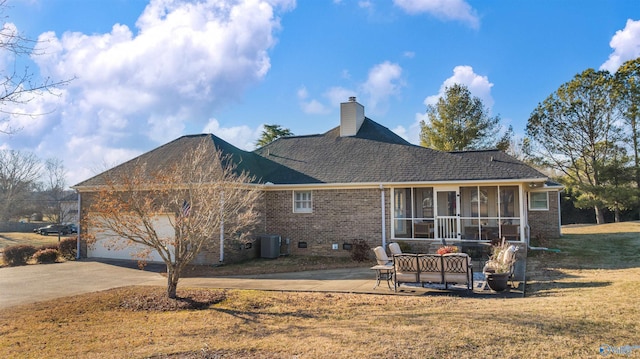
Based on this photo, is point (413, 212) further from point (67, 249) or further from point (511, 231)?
point (67, 249)

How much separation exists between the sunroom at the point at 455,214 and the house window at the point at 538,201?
425cm

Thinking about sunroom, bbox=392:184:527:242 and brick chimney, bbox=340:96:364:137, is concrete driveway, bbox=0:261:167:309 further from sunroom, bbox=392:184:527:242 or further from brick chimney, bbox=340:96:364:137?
brick chimney, bbox=340:96:364:137

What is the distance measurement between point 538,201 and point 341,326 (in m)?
20.4

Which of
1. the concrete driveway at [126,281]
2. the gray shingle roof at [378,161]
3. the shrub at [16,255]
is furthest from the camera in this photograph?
the shrub at [16,255]

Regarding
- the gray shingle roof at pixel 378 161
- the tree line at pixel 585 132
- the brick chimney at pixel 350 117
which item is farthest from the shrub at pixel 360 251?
the tree line at pixel 585 132

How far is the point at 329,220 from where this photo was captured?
58.3 ft

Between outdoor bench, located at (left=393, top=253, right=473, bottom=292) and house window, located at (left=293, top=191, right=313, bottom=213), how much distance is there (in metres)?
8.30

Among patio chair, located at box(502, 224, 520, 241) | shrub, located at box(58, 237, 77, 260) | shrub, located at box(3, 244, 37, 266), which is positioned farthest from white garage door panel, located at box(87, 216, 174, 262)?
patio chair, located at box(502, 224, 520, 241)

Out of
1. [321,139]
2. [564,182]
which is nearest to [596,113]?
[564,182]

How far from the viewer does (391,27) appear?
1688 centimetres

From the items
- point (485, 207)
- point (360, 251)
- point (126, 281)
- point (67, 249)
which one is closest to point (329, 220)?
point (360, 251)

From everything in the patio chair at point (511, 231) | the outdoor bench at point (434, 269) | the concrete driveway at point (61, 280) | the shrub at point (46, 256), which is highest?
the patio chair at point (511, 231)

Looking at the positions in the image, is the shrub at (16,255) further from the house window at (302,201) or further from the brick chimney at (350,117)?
the brick chimney at (350,117)

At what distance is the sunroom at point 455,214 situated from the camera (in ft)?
55.8
